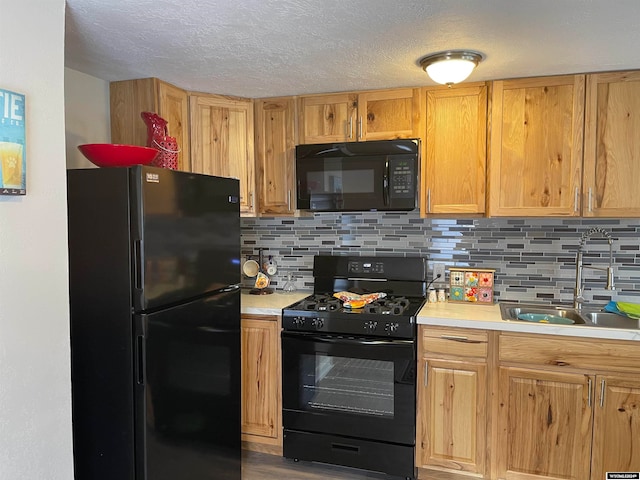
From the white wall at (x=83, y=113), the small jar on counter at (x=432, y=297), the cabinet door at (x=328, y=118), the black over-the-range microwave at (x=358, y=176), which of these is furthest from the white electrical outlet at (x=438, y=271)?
the white wall at (x=83, y=113)

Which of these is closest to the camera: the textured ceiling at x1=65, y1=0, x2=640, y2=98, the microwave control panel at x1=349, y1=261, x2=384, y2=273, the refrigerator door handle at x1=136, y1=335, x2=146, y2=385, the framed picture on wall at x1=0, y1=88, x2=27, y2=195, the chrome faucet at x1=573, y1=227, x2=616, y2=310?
the framed picture on wall at x1=0, y1=88, x2=27, y2=195

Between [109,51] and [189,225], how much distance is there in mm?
870

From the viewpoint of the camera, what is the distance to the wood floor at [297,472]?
252cm

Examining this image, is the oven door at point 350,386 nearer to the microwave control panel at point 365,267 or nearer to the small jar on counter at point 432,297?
the small jar on counter at point 432,297

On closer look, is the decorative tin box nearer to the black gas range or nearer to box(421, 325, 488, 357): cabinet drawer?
the black gas range

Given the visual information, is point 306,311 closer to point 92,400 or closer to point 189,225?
point 189,225

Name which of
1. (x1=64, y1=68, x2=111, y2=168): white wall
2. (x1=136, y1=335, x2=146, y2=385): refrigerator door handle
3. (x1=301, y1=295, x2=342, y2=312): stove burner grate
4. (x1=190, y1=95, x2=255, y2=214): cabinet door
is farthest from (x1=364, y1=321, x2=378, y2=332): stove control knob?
(x1=64, y1=68, x2=111, y2=168): white wall

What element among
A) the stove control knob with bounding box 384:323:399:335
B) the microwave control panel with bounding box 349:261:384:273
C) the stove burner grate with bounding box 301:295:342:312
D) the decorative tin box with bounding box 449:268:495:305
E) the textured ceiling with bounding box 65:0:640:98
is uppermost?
the textured ceiling with bounding box 65:0:640:98

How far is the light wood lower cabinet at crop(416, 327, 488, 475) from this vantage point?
2.36m

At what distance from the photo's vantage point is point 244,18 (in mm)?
1711

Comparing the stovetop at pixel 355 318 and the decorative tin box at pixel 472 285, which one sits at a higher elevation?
the decorative tin box at pixel 472 285

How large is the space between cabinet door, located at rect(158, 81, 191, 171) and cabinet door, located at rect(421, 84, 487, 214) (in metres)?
1.38

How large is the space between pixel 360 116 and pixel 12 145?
1827 mm

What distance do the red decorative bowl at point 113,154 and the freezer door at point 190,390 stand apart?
0.65m
